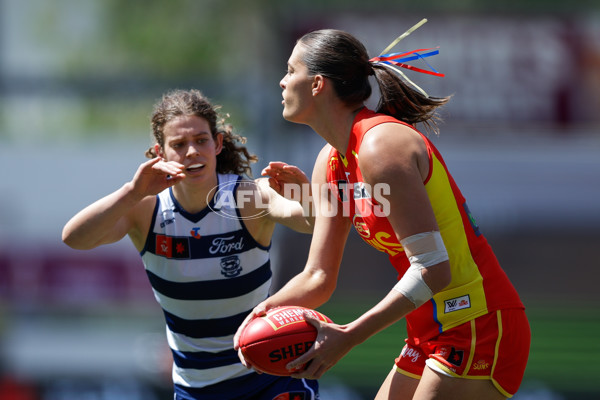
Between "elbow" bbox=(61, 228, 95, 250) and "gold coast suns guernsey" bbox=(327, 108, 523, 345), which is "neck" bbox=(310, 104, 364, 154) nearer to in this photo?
"gold coast suns guernsey" bbox=(327, 108, 523, 345)

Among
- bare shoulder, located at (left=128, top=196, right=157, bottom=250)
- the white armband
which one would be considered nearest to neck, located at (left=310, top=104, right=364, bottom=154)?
the white armband

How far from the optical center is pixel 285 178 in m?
3.62

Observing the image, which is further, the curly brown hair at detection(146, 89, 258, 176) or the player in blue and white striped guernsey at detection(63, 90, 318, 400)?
the curly brown hair at detection(146, 89, 258, 176)

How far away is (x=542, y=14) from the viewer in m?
11.8

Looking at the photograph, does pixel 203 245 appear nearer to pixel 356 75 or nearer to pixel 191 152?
pixel 191 152

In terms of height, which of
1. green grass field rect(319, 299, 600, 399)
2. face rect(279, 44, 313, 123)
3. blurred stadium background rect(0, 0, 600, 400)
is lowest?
green grass field rect(319, 299, 600, 399)

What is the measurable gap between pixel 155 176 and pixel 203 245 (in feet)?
1.34

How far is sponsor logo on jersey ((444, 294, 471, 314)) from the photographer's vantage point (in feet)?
9.60

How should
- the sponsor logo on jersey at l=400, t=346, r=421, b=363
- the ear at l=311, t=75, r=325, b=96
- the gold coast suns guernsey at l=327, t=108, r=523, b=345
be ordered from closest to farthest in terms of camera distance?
the gold coast suns guernsey at l=327, t=108, r=523, b=345 → the ear at l=311, t=75, r=325, b=96 → the sponsor logo on jersey at l=400, t=346, r=421, b=363

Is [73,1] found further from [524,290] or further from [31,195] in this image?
[524,290]

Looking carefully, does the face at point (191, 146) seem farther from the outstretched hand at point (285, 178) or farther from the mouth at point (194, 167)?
the outstretched hand at point (285, 178)

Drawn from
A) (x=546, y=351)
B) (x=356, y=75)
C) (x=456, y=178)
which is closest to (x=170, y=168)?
(x=356, y=75)

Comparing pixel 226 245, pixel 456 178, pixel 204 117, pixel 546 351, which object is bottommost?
pixel 546 351

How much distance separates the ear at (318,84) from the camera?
301 cm
